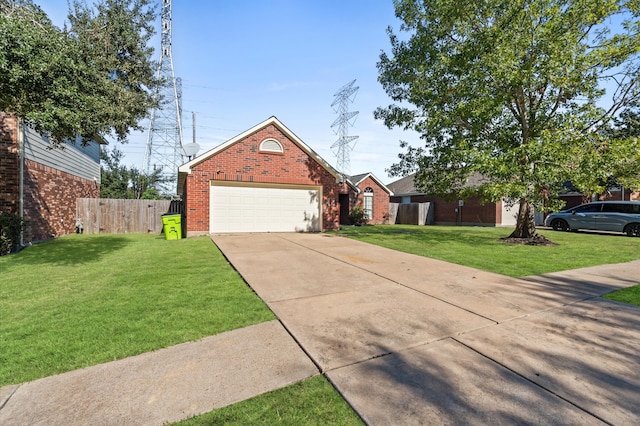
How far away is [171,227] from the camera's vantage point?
1216 centimetres

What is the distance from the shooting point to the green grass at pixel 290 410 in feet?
6.11

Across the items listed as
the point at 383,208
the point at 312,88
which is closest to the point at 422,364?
the point at 312,88

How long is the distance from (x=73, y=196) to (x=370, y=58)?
15716 mm

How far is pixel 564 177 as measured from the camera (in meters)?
9.17

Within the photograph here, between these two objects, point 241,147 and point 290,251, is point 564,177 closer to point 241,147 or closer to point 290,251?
point 290,251

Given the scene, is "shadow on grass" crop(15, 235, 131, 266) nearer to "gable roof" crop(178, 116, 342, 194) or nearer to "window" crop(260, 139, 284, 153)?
"gable roof" crop(178, 116, 342, 194)

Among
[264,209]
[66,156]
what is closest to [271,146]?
[264,209]

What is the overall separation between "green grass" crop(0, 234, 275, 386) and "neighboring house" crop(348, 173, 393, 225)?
60.3 ft

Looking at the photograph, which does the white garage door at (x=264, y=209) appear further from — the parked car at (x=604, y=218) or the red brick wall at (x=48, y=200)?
the parked car at (x=604, y=218)

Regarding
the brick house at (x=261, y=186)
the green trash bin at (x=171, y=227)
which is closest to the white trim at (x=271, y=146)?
the brick house at (x=261, y=186)

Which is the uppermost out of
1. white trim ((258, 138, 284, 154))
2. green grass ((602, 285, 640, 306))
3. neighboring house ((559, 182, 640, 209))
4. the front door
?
white trim ((258, 138, 284, 154))

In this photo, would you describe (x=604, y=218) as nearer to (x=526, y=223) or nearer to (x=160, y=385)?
(x=526, y=223)

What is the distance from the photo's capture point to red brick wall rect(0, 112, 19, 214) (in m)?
9.44

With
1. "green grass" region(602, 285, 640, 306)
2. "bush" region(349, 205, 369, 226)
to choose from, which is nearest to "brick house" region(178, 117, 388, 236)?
"bush" region(349, 205, 369, 226)
